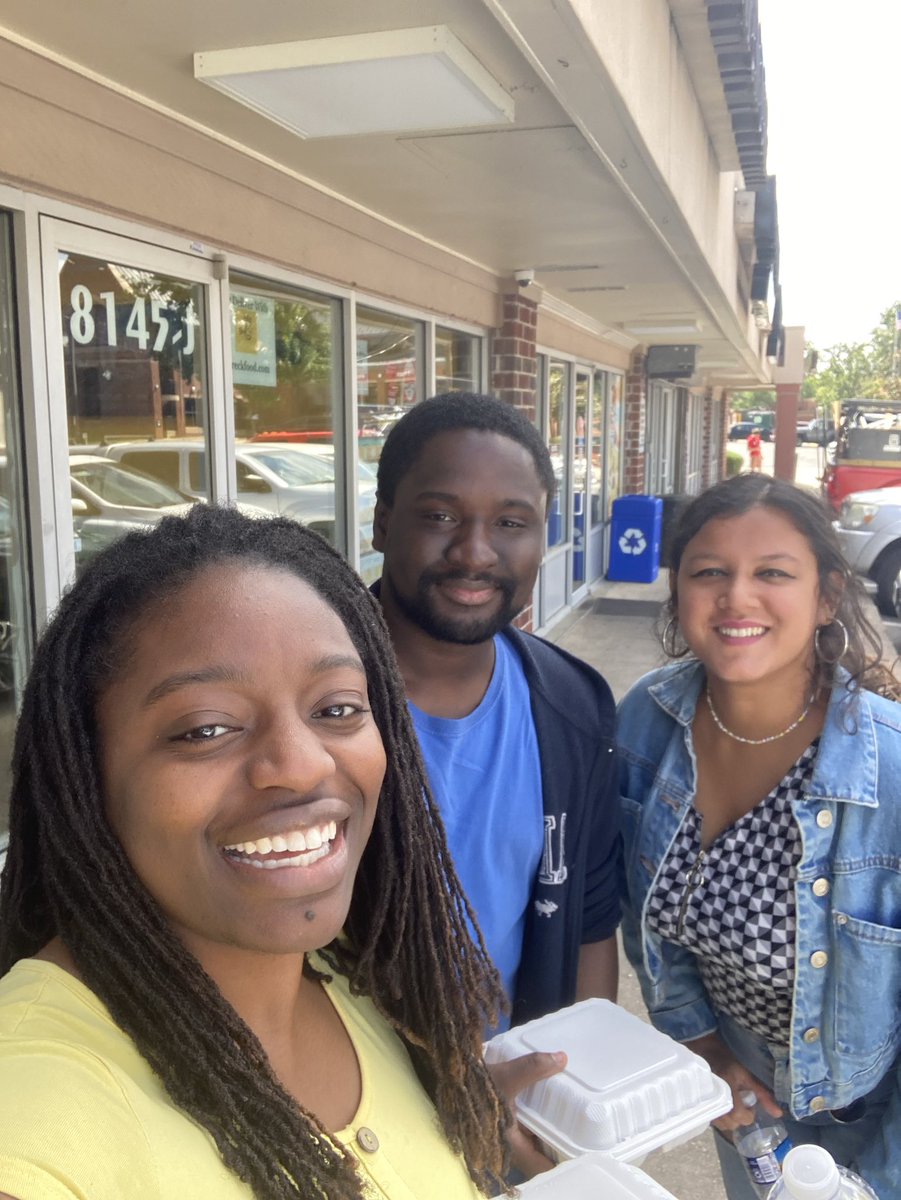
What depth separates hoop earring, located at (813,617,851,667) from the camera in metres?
1.93

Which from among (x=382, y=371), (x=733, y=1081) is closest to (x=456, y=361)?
(x=382, y=371)

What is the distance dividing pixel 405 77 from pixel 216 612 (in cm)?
206

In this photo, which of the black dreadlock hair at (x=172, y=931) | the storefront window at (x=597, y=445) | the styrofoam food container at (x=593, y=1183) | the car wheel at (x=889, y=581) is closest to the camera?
the black dreadlock hair at (x=172, y=931)

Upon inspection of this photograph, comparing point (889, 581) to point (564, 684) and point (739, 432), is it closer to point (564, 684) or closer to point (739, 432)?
point (564, 684)

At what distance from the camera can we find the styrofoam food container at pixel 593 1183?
3.99 ft


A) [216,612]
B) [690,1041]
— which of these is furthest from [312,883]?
[690,1041]

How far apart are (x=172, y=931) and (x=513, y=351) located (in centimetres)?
570

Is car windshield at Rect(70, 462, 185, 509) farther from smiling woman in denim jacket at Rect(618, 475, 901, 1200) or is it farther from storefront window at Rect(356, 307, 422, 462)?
smiling woman in denim jacket at Rect(618, 475, 901, 1200)

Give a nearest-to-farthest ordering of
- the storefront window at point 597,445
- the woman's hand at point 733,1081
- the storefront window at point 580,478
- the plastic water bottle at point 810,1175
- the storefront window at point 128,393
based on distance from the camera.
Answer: the plastic water bottle at point 810,1175 → the woman's hand at point 733,1081 → the storefront window at point 128,393 → the storefront window at point 580,478 → the storefront window at point 597,445

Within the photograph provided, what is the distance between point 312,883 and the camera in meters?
1.00

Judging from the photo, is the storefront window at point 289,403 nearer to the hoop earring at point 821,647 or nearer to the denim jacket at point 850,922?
the hoop earring at point 821,647

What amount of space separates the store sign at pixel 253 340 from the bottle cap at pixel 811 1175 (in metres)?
3.17

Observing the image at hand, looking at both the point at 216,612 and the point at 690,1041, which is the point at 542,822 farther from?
the point at 216,612

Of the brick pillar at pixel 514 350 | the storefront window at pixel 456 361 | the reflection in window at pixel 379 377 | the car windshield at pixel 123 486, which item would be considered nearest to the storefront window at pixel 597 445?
the brick pillar at pixel 514 350
